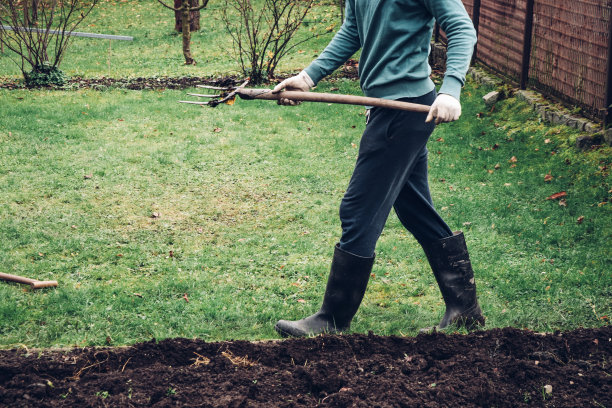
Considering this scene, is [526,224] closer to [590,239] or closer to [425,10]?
[590,239]

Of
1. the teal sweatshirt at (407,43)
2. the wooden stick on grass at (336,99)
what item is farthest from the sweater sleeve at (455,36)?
the wooden stick on grass at (336,99)

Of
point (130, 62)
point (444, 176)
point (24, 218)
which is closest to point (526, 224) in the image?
point (444, 176)

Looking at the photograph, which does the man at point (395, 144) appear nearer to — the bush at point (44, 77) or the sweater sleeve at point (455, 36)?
the sweater sleeve at point (455, 36)

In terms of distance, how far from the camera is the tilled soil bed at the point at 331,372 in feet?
8.78

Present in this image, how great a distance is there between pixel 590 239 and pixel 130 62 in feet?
39.9

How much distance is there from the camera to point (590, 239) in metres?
5.11

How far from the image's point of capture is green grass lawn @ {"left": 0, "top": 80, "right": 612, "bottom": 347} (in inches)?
158

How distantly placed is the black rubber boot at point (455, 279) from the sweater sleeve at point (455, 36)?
96 centimetres

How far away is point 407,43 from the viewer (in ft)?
10.3

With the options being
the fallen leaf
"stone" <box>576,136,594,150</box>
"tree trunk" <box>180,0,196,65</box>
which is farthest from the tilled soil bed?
"tree trunk" <box>180,0,196,65</box>

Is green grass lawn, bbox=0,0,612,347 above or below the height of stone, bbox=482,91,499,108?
below

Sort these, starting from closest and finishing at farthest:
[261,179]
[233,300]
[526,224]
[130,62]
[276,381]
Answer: [276,381] < [233,300] < [526,224] < [261,179] < [130,62]

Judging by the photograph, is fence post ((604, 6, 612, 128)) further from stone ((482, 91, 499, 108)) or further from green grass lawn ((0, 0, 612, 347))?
stone ((482, 91, 499, 108))

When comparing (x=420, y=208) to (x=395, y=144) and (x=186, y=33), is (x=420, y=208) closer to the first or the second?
(x=395, y=144)
